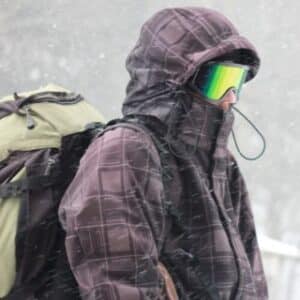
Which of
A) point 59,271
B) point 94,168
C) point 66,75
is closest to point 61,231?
point 59,271

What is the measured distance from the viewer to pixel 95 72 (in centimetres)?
830

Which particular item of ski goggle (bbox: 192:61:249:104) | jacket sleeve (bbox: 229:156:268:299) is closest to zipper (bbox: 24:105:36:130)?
ski goggle (bbox: 192:61:249:104)

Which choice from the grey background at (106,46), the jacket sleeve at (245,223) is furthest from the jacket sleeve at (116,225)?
the grey background at (106,46)

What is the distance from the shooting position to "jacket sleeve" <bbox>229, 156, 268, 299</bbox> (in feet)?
7.07

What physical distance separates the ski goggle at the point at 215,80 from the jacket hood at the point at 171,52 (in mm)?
39

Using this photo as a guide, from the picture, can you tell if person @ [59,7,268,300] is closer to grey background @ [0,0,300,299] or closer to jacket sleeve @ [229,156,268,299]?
jacket sleeve @ [229,156,268,299]

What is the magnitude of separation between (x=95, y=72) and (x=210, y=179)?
6.46 m

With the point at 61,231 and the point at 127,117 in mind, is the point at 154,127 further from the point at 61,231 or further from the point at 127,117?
the point at 61,231

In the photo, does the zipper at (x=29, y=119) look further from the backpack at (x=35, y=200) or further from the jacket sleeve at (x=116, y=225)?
the jacket sleeve at (x=116, y=225)

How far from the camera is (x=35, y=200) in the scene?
187 cm

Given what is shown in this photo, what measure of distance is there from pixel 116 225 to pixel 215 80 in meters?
0.48

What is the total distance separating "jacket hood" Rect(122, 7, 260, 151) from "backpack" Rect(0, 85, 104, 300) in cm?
19

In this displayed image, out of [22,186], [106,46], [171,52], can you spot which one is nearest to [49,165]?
[22,186]

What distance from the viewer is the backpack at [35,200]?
1838 mm
